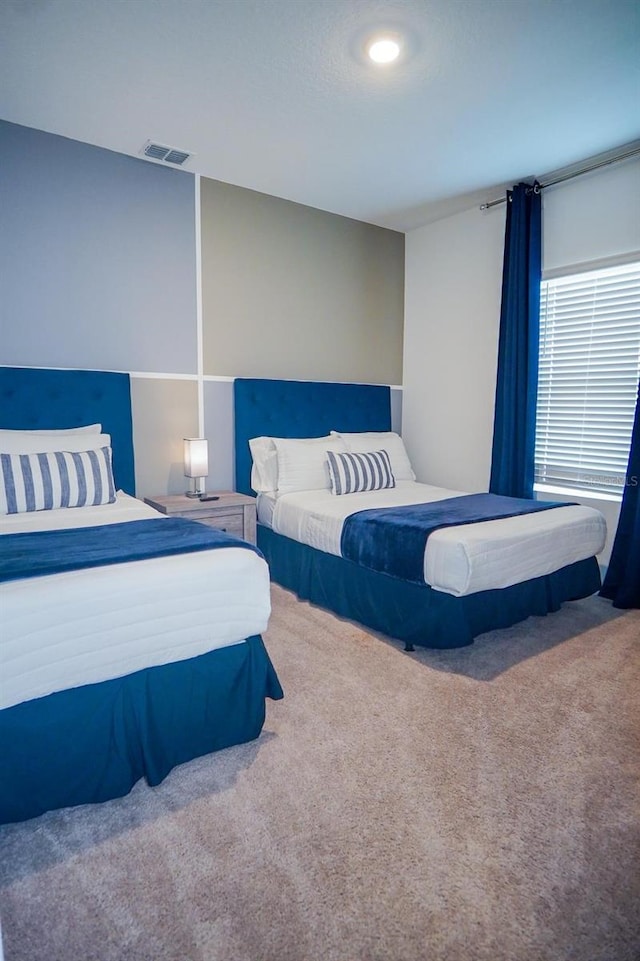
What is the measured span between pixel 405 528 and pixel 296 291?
2326 mm

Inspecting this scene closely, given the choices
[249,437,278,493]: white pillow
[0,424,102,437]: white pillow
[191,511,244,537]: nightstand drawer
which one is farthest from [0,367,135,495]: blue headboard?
[249,437,278,493]: white pillow

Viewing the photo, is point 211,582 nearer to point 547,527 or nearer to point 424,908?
point 424,908

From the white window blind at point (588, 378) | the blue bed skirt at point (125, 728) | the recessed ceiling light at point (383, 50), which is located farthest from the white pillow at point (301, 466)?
the recessed ceiling light at point (383, 50)

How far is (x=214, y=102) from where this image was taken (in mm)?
2629

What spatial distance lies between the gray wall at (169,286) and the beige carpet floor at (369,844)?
2169 millimetres

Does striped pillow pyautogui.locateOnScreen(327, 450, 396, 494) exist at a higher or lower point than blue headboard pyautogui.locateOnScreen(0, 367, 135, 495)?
lower

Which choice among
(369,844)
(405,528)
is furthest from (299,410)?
(369,844)

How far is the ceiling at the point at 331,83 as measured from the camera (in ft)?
6.79

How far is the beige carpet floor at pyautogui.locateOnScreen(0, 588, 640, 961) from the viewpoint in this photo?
1200 mm

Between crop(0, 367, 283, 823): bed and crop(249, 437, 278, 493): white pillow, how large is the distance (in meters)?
1.54

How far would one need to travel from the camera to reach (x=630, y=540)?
3.19m

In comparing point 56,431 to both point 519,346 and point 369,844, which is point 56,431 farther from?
point 519,346

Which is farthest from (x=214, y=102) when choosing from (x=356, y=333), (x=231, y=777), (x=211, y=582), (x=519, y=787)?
(x=519, y=787)

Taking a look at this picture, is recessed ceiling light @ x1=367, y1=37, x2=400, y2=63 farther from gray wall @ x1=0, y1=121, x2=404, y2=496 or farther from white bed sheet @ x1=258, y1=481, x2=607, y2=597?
white bed sheet @ x1=258, y1=481, x2=607, y2=597
